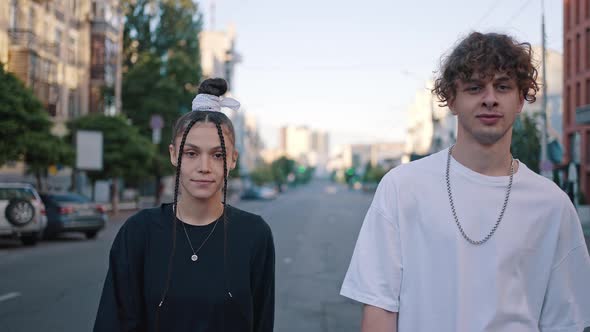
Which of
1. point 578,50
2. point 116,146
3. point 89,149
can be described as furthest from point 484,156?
point 578,50

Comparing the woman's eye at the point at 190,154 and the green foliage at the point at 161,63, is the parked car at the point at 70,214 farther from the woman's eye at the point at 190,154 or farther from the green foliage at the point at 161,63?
the green foliage at the point at 161,63

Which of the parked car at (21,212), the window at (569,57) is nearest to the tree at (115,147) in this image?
the parked car at (21,212)

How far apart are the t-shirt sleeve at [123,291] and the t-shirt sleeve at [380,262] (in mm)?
954

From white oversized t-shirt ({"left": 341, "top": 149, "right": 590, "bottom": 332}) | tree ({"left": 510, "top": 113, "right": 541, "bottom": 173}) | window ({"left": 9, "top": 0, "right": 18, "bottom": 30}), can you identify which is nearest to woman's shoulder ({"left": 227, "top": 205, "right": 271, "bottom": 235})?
white oversized t-shirt ({"left": 341, "top": 149, "right": 590, "bottom": 332})

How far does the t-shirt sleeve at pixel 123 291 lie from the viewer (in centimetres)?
316

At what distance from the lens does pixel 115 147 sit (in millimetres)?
39156

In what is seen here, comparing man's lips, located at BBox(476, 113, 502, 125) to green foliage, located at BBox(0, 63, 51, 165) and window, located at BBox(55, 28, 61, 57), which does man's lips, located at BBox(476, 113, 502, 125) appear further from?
window, located at BBox(55, 28, 61, 57)

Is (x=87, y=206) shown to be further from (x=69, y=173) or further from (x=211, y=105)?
(x=69, y=173)

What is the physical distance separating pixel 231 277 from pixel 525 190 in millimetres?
1246

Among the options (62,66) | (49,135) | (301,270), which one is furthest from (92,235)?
(62,66)

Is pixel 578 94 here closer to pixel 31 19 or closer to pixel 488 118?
pixel 31 19

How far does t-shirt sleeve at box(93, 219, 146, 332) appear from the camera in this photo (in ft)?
10.4

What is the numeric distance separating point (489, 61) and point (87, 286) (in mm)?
10835

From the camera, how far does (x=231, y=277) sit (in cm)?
322
